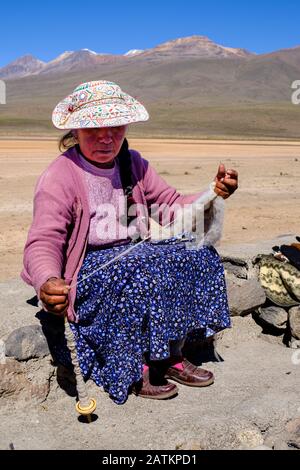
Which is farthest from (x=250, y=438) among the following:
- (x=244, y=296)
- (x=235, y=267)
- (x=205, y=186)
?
(x=205, y=186)

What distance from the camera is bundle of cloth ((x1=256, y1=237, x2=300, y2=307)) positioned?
4.23 metres

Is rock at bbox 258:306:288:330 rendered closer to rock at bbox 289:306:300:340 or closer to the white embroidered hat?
rock at bbox 289:306:300:340

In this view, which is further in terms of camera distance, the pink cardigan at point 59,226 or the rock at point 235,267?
the rock at point 235,267

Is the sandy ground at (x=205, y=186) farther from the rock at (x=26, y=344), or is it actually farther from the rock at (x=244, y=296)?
the rock at (x=26, y=344)

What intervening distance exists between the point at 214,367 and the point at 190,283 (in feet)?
2.68

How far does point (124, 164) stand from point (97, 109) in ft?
1.40

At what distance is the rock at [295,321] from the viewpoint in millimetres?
4156

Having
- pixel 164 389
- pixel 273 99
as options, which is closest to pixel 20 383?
pixel 164 389

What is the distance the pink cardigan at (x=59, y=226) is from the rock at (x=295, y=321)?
1739 millimetres

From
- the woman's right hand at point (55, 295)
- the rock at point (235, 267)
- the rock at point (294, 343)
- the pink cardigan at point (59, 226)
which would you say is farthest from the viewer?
the rock at point (235, 267)

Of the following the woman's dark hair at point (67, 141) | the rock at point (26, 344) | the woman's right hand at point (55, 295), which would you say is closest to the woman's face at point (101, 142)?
the woman's dark hair at point (67, 141)

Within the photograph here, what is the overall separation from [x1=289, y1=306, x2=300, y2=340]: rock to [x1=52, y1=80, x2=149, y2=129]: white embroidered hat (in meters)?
1.78

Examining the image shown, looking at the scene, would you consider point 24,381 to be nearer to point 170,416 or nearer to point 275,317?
point 170,416

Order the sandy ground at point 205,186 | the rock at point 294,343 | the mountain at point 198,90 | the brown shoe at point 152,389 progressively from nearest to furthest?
the brown shoe at point 152,389
the rock at point 294,343
the sandy ground at point 205,186
the mountain at point 198,90
